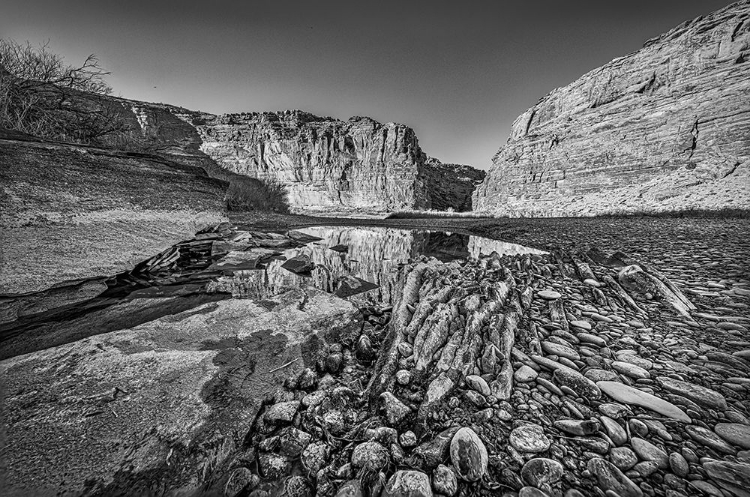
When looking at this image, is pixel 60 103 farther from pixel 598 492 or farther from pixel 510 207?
pixel 510 207

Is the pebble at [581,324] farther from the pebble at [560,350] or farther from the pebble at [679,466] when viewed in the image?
the pebble at [679,466]

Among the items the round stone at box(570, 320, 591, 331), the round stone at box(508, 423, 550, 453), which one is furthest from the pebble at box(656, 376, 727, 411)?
the round stone at box(508, 423, 550, 453)

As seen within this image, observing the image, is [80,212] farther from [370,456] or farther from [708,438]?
[708,438]

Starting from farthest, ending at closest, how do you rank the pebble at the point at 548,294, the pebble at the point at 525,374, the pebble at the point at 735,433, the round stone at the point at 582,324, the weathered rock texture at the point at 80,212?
the weathered rock texture at the point at 80,212 < the pebble at the point at 548,294 < the round stone at the point at 582,324 < the pebble at the point at 525,374 < the pebble at the point at 735,433

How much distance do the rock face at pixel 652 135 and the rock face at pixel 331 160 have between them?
59.4 feet

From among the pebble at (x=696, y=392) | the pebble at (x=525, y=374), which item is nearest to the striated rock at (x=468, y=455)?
the pebble at (x=525, y=374)

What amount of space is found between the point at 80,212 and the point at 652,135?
1738 inches

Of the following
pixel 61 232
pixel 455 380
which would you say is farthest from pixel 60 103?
pixel 455 380

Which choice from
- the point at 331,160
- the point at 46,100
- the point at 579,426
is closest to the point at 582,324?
the point at 579,426

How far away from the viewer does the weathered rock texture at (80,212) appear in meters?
2.45

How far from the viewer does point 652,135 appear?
28188 mm

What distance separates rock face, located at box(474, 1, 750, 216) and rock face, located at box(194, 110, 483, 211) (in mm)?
18115

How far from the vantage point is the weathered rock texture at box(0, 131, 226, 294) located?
245cm

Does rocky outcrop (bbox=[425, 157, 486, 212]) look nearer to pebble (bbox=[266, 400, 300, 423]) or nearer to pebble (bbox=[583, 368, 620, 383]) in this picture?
pebble (bbox=[583, 368, 620, 383])
